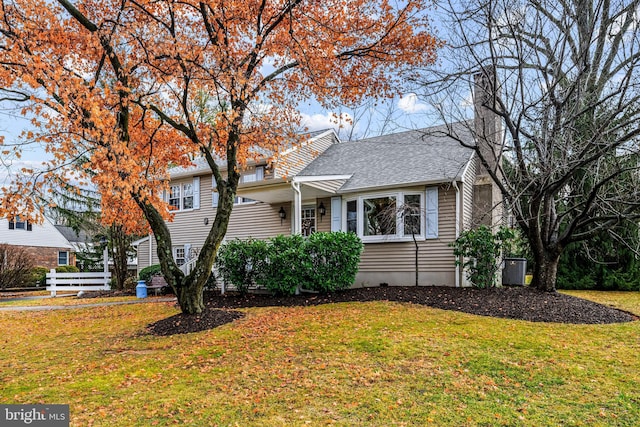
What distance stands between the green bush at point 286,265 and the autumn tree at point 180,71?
8.44 ft

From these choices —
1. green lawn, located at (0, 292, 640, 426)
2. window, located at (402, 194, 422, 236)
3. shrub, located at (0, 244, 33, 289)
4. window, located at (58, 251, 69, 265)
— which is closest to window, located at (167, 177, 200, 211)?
shrub, located at (0, 244, 33, 289)

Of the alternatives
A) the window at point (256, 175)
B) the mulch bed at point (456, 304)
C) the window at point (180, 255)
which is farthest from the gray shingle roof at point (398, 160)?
the window at point (180, 255)

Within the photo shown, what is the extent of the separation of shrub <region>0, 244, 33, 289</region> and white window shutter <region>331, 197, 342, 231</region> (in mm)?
15664

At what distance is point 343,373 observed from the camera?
485cm

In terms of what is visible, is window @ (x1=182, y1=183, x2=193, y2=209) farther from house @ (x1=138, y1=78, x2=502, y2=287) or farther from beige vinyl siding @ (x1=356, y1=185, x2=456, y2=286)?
beige vinyl siding @ (x1=356, y1=185, x2=456, y2=286)

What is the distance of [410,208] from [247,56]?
5.95m

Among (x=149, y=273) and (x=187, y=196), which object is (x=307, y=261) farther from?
(x=187, y=196)

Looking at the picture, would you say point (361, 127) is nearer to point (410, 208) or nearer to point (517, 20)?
point (410, 208)

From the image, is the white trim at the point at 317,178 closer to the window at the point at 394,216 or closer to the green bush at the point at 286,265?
the window at the point at 394,216

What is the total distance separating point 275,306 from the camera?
10.2m

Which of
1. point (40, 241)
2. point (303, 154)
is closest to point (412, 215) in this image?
point (303, 154)

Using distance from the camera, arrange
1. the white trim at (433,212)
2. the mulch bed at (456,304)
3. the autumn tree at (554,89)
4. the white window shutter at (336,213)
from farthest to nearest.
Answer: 1. the white window shutter at (336,213)
2. the white trim at (433,212)
3. the autumn tree at (554,89)
4. the mulch bed at (456,304)

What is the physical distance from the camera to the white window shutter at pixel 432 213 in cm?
1155

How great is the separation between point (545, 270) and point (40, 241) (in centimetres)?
→ 3062
